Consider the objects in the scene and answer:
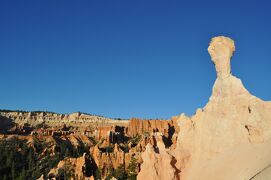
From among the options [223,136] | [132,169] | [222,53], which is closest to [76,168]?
[132,169]

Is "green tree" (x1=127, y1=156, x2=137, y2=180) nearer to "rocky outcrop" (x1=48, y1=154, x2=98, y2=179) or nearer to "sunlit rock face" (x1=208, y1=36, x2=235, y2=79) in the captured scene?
"rocky outcrop" (x1=48, y1=154, x2=98, y2=179)

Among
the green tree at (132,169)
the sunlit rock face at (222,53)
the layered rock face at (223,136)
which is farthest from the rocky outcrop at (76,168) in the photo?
the sunlit rock face at (222,53)

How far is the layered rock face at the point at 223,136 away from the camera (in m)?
29.5

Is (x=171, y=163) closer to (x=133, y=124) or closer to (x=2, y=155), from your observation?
(x=2, y=155)

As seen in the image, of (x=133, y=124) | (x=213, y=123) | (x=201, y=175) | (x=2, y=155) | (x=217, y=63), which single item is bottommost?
(x=201, y=175)

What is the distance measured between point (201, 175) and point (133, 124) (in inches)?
4582

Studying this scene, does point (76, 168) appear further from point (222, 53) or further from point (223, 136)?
point (222, 53)

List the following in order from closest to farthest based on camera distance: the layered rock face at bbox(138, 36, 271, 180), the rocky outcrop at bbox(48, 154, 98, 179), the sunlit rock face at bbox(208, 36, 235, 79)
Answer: the layered rock face at bbox(138, 36, 271, 180) → the sunlit rock face at bbox(208, 36, 235, 79) → the rocky outcrop at bbox(48, 154, 98, 179)

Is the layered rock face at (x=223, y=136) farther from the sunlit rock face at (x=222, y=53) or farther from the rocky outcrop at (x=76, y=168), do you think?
the rocky outcrop at (x=76, y=168)

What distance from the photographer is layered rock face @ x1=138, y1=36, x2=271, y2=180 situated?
29.5m

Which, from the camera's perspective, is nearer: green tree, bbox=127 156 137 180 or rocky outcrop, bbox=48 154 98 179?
green tree, bbox=127 156 137 180

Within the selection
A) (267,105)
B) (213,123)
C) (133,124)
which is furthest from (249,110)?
(133,124)

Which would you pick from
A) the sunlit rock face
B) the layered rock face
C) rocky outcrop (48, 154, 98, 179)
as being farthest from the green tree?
the sunlit rock face

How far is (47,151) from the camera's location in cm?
11681
